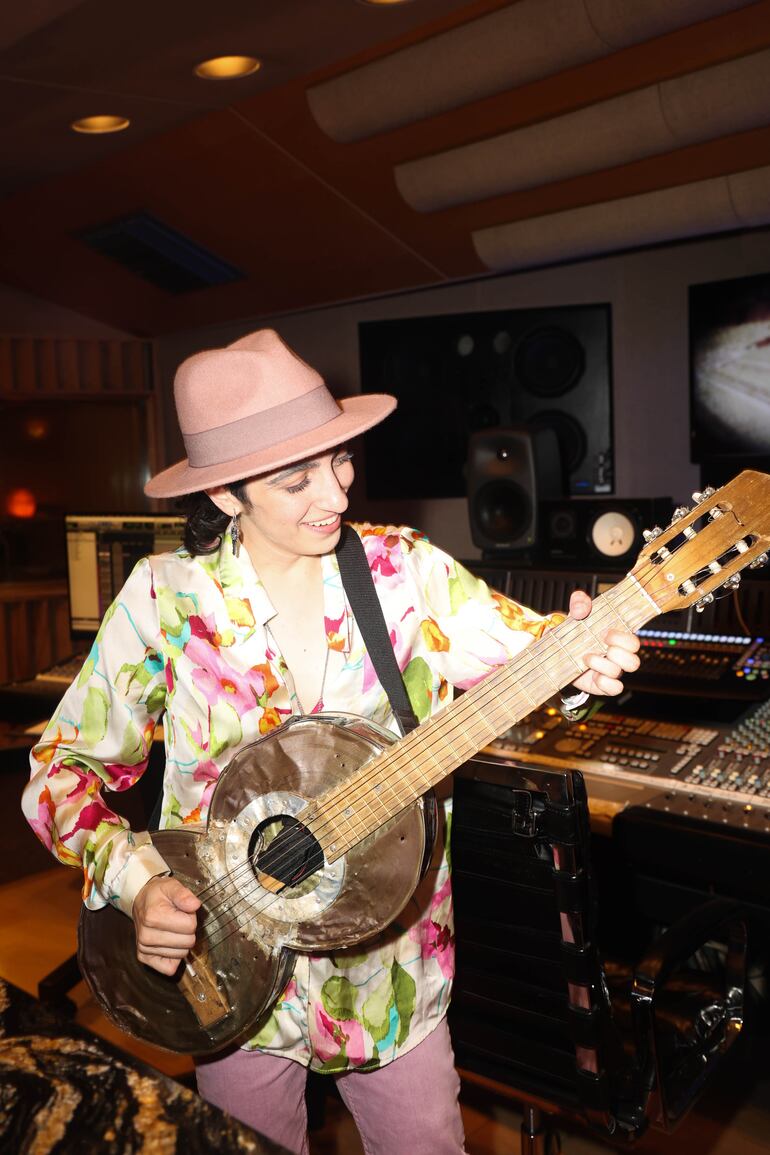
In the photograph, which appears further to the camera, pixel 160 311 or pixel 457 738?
pixel 160 311

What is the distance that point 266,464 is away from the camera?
4.36 ft

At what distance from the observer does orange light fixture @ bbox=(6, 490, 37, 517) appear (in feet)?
20.5

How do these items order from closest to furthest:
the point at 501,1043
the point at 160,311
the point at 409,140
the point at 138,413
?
1. the point at 501,1043
2. the point at 409,140
3. the point at 160,311
4. the point at 138,413

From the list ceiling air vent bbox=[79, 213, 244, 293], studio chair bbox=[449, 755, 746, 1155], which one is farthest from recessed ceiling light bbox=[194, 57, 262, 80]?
studio chair bbox=[449, 755, 746, 1155]

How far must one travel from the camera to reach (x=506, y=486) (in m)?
3.35

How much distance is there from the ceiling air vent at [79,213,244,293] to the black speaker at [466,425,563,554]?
2186 mm

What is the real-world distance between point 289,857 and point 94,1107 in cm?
Answer: 53

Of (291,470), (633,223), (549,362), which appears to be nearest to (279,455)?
(291,470)

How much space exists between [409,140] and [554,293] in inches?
42.6

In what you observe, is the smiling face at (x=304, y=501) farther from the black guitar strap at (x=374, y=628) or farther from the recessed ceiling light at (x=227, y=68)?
the recessed ceiling light at (x=227, y=68)

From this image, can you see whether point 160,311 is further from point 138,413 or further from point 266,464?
point 266,464

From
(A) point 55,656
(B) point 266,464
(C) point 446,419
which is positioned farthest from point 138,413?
(B) point 266,464

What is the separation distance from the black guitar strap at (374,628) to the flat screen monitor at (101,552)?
2049mm

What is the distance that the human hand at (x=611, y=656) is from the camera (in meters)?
1.21
